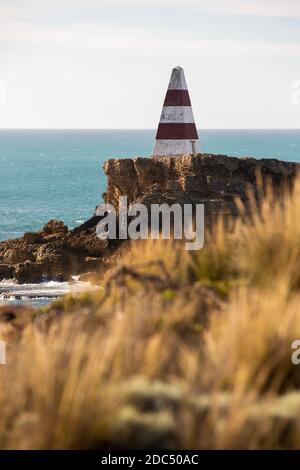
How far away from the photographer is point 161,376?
4629mm

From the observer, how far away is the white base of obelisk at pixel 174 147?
956 inches

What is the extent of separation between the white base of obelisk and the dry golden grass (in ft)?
60.7

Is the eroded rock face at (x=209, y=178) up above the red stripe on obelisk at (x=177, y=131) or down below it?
below

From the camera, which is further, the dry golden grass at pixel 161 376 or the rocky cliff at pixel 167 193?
the rocky cliff at pixel 167 193

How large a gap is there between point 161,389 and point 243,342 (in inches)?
17.5

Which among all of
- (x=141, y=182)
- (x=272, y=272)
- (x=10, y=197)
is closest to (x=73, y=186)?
(x=10, y=197)

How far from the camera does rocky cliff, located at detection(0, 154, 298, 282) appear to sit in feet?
88.7

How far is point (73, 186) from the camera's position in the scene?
90.6 m

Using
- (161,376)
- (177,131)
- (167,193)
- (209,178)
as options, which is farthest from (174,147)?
(161,376)
